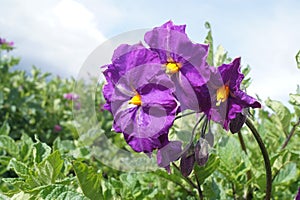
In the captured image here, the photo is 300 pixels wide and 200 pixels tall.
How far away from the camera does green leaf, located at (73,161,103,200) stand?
94 cm

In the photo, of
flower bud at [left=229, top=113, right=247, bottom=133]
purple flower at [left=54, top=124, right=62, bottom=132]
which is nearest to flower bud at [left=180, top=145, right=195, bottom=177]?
flower bud at [left=229, top=113, right=247, bottom=133]

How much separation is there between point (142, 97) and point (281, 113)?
2.64 ft

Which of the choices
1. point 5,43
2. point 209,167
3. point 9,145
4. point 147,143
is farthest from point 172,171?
point 5,43

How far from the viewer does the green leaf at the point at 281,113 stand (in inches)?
59.0

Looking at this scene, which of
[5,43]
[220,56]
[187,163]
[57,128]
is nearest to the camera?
[187,163]

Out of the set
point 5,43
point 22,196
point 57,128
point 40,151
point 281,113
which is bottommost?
point 22,196

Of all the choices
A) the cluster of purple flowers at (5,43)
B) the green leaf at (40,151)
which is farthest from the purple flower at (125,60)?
the cluster of purple flowers at (5,43)

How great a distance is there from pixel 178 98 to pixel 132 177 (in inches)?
23.4

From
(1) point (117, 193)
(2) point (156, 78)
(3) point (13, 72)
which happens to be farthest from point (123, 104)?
(3) point (13, 72)

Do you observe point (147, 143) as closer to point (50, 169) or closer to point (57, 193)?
point (57, 193)

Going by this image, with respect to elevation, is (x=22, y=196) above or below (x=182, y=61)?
below

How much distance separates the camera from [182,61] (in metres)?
0.87

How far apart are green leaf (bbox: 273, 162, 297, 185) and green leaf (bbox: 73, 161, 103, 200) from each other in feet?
2.12

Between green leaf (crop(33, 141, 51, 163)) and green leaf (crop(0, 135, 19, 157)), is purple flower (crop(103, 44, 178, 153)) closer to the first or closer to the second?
green leaf (crop(33, 141, 51, 163))
